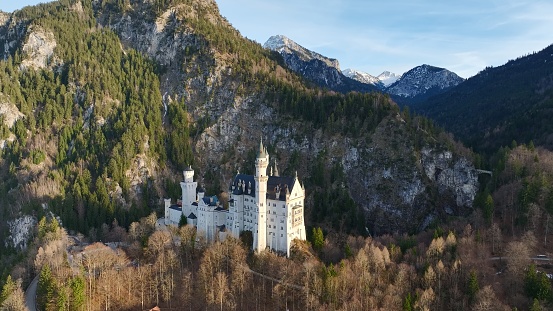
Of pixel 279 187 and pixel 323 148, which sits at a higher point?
pixel 323 148

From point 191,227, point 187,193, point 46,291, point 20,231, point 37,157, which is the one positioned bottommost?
point 46,291

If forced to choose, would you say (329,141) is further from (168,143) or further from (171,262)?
(171,262)

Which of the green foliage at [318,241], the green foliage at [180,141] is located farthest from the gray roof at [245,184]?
the green foliage at [180,141]

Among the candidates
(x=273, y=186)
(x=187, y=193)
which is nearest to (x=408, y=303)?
(x=273, y=186)

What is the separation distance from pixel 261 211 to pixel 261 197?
3202 millimetres

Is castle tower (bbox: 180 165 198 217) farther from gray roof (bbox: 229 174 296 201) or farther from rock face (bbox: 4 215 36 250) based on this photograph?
rock face (bbox: 4 215 36 250)

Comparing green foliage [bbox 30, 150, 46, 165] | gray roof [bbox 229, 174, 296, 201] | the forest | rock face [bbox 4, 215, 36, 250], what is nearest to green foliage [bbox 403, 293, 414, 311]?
the forest

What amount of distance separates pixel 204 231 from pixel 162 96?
102613mm

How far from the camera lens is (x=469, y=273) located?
7950cm

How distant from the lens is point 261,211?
92.5 meters

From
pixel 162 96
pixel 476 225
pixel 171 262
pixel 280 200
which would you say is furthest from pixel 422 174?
pixel 162 96

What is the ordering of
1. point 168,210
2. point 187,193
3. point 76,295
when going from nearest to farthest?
point 76,295
point 187,193
point 168,210

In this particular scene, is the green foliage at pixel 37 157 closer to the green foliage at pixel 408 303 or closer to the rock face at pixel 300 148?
the rock face at pixel 300 148

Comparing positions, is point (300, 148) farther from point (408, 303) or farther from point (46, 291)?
point (46, 291)
